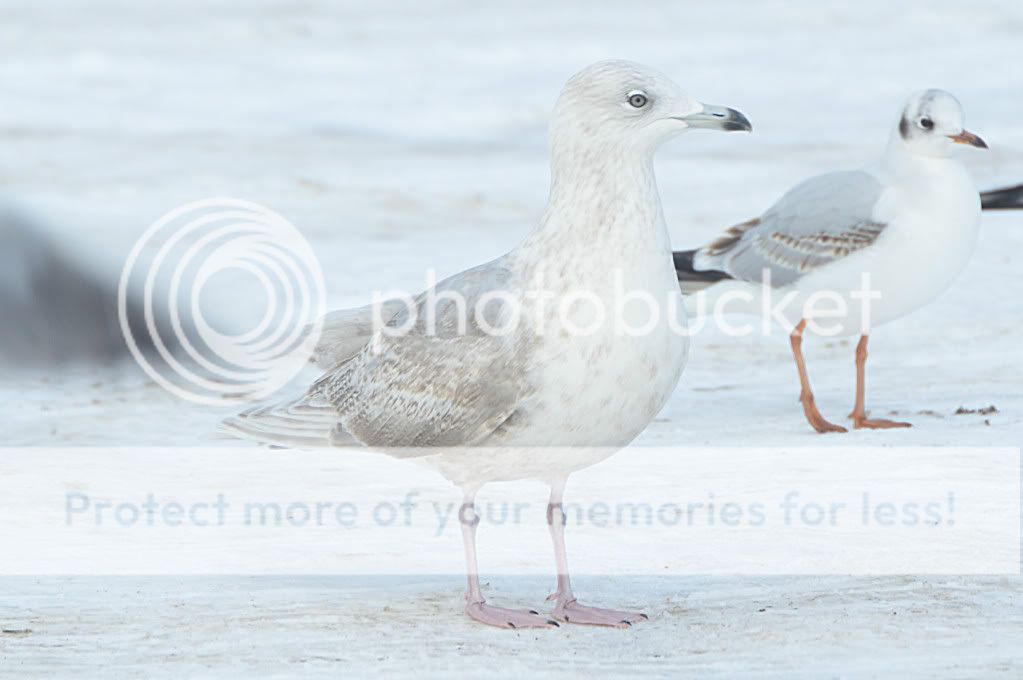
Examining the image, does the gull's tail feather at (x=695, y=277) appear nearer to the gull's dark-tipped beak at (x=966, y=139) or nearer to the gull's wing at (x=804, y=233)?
the gull's wing at (x=804, y=233)

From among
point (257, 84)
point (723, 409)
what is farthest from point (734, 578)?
point (257, 84)

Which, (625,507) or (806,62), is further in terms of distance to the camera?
(806,62)

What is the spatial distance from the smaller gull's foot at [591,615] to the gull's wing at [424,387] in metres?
0.64

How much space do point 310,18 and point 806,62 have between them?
24.8ft

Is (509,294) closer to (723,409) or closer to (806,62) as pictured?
(723,409)

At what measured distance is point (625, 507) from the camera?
6391mm

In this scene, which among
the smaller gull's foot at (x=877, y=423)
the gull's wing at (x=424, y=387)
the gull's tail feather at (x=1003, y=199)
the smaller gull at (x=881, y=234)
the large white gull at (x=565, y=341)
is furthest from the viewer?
the gull's tail feather at (x=1003, y=199)

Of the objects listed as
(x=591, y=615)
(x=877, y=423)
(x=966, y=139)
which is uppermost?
(x=966, y=139)

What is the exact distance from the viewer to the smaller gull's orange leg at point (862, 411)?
7.63 m

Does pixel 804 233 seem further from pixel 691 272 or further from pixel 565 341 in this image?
pixel 565 341

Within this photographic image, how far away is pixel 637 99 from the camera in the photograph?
480 centimetres

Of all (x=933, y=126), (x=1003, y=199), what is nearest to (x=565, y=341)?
(x=933, y=126)

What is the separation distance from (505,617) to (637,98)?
1660 millimetres

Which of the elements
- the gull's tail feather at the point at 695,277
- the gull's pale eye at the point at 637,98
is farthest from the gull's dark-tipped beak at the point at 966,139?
the gull's pale eye at the point at 637,98
